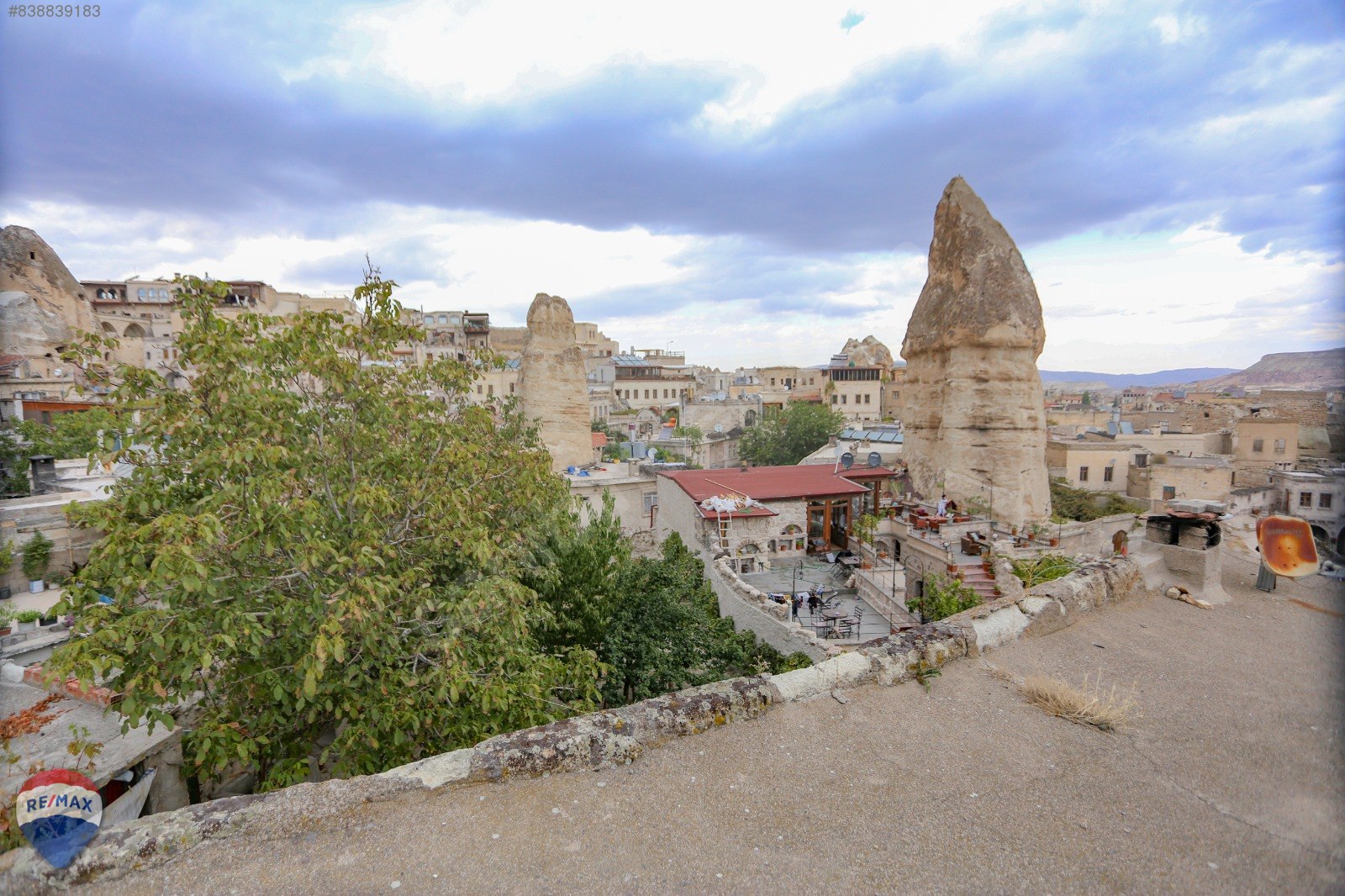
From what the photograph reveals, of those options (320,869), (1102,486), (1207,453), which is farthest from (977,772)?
(1207,453)

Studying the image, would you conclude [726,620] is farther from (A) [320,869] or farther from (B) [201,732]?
(A) [320,869]

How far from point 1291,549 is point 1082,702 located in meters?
6.00

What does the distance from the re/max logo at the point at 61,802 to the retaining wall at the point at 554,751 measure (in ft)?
0.75

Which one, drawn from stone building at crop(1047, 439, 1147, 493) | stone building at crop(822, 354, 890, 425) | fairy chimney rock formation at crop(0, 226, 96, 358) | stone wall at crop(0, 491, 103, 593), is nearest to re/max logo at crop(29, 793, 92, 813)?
stone wall at crop(0, 491, 103, 593)

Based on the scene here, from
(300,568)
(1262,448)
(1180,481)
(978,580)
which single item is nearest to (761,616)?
(978,580)

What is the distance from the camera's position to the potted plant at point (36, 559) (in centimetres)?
1700

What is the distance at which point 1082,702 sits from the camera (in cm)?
493

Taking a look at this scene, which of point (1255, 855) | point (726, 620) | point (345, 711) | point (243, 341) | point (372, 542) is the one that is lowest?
point (726, 620)

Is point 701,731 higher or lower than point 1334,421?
lower

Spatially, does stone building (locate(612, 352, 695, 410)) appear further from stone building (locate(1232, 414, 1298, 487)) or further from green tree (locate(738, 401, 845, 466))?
stone building (locate(1232, 414, 1298, 487))

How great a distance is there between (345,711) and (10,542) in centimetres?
1664

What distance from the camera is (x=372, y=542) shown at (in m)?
6.14

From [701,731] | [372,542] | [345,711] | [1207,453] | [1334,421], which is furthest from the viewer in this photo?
[1207,453]

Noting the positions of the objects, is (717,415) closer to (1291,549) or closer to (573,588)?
(573,588)
